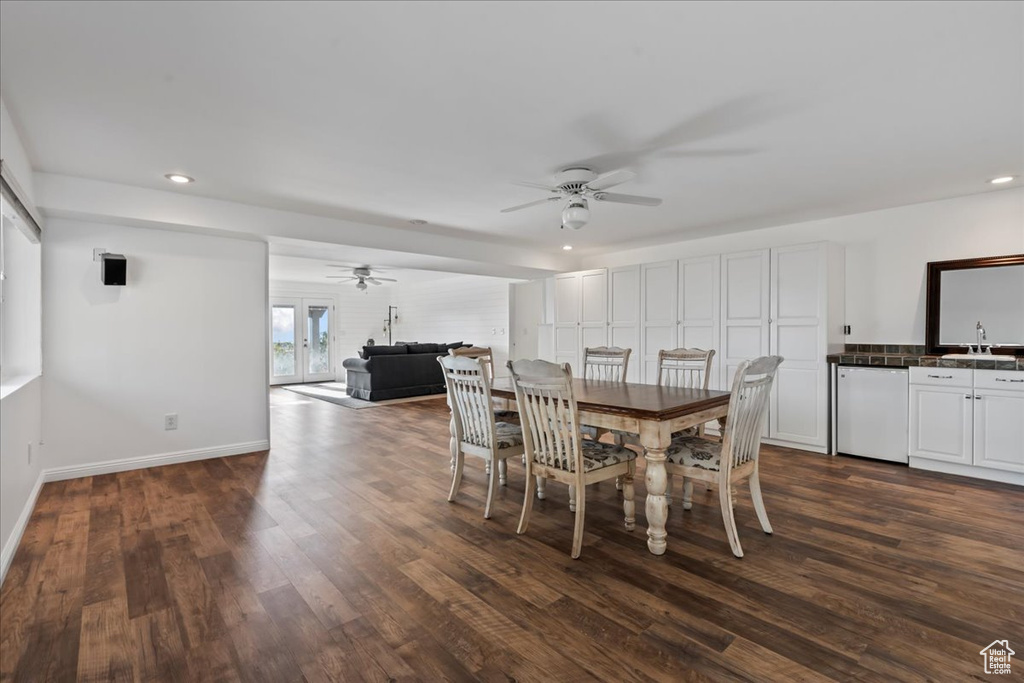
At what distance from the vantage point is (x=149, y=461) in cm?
416

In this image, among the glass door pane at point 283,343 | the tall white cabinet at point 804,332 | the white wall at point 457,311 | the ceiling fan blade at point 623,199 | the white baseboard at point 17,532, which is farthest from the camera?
the glass door pane at point 283,343

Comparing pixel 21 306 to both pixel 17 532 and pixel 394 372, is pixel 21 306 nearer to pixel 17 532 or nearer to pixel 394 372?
pixel 17 532

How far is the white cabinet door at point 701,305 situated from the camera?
5.22 meters

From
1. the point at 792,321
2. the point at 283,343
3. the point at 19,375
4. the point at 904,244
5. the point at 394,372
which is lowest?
the point at 394,372

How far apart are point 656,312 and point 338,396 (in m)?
5.73

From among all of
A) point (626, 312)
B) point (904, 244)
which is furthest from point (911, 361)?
point (626, 312)

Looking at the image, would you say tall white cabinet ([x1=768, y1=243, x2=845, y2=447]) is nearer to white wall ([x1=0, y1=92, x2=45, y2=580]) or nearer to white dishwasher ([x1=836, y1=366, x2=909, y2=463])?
white dishwasher ([x1=836, y1=366, x2=909, y2=463])

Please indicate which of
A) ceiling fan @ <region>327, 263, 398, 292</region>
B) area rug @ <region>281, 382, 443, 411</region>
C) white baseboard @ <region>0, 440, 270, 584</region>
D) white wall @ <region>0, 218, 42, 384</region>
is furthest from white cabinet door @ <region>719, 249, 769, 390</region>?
white wall @ <region>0, 218, 42, 384</region>

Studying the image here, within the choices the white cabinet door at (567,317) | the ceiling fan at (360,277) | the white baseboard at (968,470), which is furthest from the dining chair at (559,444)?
the ceiling fan at (360,277)

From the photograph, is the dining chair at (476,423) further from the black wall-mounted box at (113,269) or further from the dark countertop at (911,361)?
the dark countertop at (911,361)

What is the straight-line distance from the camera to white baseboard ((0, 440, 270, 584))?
2.88m

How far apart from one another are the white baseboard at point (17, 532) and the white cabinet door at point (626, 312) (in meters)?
5.31

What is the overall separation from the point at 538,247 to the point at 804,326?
3391 mm

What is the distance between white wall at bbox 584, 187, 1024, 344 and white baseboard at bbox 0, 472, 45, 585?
255 inches
